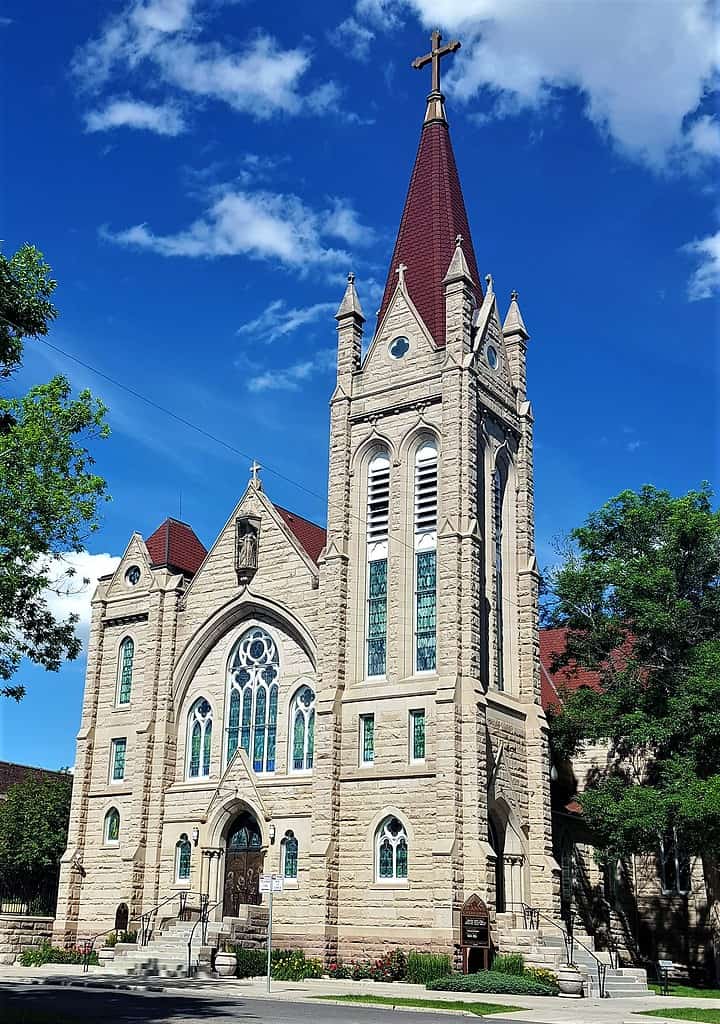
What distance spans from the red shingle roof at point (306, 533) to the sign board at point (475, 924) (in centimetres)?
1252

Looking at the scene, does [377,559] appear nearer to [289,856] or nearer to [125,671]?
[289,856]

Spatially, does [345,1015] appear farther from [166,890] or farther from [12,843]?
[12,843]

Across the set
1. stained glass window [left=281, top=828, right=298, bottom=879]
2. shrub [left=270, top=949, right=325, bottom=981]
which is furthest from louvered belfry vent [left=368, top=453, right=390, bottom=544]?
shrub [left=270, top=949, right=325, bottom=981]

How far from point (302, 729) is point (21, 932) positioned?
37.8 ft

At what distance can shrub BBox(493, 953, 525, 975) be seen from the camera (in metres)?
28.3

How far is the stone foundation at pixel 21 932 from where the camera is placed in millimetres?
A: 35688

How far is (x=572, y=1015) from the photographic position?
20891 millimetres

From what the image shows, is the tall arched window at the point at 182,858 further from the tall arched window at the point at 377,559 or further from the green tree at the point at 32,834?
the tall arched window at the point at 377,559

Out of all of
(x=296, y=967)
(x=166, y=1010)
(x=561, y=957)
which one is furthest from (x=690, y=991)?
(x=166, y=1010)

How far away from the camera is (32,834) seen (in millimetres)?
40906

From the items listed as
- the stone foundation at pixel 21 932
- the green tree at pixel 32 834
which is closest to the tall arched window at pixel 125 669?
the green tree at pixel 32 834

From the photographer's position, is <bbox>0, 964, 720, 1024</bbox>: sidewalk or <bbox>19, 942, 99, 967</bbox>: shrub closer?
<bbox>0, 964, 720, 1024</bbox>: sidewalk

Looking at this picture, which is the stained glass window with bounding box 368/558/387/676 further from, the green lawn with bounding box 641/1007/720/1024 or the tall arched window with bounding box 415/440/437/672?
the green lawn with bounding box 641/1007/720/1024

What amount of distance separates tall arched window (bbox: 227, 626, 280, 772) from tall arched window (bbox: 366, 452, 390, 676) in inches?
150
